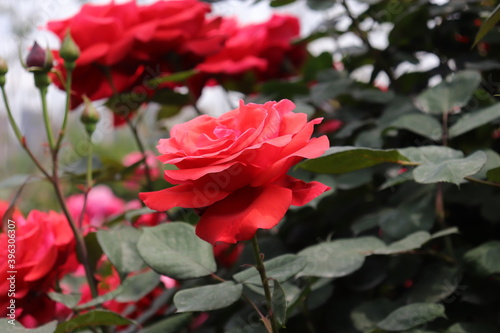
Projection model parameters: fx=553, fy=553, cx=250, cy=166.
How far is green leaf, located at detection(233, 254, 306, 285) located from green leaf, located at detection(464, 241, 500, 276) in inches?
7.1

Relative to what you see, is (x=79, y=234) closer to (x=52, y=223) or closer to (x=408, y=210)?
(x=52, y=223)

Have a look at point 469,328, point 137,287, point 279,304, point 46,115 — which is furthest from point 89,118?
point 469,328

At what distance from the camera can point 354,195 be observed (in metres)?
0.62

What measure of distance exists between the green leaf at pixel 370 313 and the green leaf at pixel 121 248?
0.20 meters

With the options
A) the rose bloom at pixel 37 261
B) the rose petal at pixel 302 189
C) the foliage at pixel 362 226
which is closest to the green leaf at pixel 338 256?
the foliage at pixel 362 226

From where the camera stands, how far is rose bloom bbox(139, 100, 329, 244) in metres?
0.31

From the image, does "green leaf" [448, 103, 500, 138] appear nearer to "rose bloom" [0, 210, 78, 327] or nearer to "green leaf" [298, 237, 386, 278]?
"green leaf" [298, 237, 386, 278]

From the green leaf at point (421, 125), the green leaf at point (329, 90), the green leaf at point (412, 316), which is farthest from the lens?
the green leaf at point (329, 90)

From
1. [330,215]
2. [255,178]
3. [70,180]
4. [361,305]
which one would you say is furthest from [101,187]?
[255,178]

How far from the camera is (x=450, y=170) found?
15.2 inches

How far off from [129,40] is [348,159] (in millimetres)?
323

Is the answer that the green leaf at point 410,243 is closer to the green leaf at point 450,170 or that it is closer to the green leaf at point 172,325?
the green leaf at point 450,170

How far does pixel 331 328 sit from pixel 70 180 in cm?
34

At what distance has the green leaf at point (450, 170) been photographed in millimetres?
376
